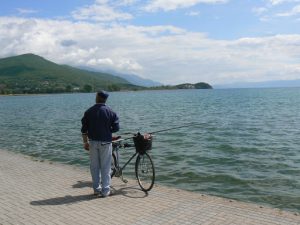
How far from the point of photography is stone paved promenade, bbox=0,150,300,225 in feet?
23.9

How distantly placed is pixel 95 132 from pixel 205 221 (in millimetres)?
3192

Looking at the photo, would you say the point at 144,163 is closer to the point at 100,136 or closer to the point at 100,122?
the point at 100,136

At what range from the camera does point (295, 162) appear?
52.5 ft

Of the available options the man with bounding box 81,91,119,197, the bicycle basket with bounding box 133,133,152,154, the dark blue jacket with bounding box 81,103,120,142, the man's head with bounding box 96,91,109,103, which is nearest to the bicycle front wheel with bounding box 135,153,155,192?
the bicycle basket with bounding box 133,133,152,154

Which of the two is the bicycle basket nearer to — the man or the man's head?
the man

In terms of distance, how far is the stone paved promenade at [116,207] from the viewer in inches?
287

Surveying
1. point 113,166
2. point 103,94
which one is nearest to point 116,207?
point 113,166

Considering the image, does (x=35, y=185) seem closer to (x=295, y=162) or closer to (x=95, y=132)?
(x=95, y=132)

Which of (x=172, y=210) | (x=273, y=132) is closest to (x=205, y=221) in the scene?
Answer: (x=172, y=210)

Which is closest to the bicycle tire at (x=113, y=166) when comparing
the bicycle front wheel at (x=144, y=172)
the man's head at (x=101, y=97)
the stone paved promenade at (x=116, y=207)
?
the stone paved promenade at (x=116, y=207)

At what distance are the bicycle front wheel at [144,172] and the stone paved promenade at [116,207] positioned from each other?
0.59 feet

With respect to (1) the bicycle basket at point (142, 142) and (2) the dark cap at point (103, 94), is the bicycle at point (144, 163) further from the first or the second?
(2) the dark cap at point (103, 94)

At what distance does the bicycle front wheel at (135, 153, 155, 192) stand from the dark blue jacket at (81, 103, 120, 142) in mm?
1012

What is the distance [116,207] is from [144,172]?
1.63m
